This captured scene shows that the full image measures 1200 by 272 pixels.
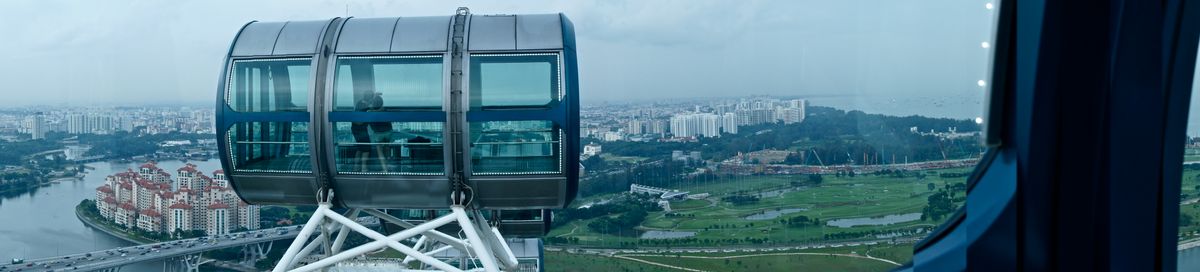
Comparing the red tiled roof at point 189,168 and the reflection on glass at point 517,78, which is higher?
the reflection on glass at point 517,78

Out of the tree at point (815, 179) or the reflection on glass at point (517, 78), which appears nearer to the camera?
the reflection on glass at point (517, 78)

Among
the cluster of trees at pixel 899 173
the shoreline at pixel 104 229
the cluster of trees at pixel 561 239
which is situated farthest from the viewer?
the cluster of trees at pixel 561 239

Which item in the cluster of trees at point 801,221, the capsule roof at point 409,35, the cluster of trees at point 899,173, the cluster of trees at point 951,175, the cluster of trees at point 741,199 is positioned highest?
the capsule roof at point 409,35

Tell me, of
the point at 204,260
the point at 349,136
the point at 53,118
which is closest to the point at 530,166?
the point at 349,136

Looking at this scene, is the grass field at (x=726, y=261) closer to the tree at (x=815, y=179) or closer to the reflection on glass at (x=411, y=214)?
the tree at (x=815, y=179)

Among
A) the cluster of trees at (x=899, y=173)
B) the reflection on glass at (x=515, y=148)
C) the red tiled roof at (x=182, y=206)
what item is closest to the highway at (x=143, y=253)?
the red tiled roof at (x=182, y=206)

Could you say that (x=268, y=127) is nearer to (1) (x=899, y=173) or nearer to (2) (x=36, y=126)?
(2) (x=36, y=126)
